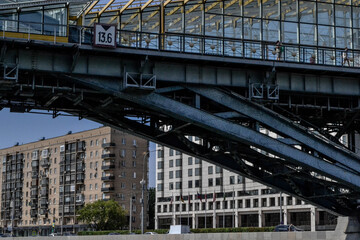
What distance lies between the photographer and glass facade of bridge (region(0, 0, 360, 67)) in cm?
3153

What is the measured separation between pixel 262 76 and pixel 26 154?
527 feet

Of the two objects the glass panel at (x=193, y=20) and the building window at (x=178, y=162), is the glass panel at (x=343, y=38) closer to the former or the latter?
the glass panel at (x=193, y=20)

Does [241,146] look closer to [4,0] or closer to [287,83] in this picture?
[287,83]

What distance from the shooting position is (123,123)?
36.1 meters

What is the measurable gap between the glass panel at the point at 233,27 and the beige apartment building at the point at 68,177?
376 ft

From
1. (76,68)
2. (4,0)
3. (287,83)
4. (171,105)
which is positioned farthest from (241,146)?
(4,0)

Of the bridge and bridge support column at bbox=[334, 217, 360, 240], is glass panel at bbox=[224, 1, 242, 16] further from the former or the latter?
bridge support column at bbox=[334, 217, 360, 240]

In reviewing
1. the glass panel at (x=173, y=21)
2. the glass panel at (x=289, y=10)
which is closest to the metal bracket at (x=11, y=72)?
the glass panel at (x=173, y=21)

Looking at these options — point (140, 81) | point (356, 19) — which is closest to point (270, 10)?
point (356, 19)

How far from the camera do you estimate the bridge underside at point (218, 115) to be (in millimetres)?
30969

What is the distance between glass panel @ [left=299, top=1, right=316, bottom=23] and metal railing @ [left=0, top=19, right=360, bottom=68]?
2.06m

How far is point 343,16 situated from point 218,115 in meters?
10.6

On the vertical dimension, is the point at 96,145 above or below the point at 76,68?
above

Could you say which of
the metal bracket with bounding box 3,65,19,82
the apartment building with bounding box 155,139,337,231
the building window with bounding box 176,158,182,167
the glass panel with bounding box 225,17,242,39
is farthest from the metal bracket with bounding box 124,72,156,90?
the building window with bounding box 176,158,182,167
